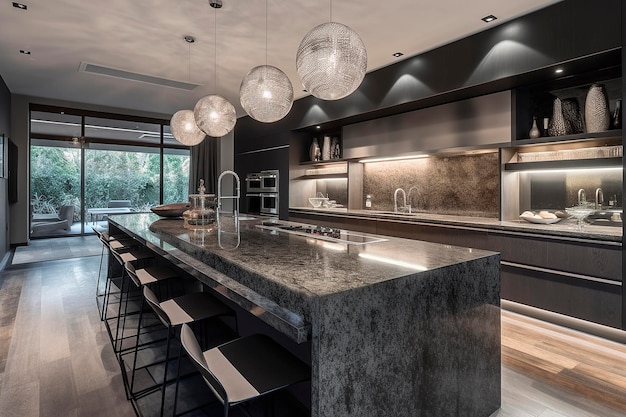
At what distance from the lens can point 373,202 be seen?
5410mm

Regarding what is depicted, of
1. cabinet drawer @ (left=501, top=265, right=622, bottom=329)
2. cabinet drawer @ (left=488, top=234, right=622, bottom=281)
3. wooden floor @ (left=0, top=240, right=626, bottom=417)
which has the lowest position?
wooden floor @ (left=0, top=240, right=626, bottom=417)

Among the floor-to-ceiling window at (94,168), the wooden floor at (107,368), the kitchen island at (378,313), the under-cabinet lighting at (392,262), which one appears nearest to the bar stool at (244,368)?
the kitchen island at (378,313)

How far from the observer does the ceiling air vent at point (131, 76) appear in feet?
16.0

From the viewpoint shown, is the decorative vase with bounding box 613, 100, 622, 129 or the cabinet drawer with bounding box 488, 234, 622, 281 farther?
the decorative vase with bounding box 613, 100, 622, 129

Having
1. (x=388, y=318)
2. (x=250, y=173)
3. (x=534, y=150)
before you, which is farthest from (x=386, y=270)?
(x=250, y=173)

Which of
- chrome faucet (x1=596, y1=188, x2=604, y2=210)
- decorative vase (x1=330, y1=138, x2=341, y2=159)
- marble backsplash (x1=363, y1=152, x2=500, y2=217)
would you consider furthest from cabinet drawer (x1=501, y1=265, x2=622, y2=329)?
decorative vase (x1=330, y1=138, x2=341, y2=159)

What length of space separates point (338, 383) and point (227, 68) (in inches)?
180

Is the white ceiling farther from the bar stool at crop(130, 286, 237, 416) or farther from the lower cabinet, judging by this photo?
the bar stool at crop(130, 286, 237, 416)

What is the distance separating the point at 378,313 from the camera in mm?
1228

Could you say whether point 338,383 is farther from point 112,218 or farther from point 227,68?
point 227,68

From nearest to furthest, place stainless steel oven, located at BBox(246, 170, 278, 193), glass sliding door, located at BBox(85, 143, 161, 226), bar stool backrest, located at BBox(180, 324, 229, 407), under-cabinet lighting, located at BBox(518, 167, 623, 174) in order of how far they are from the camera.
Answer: bar stool backrest, located at BBox(180, 324, 229, 407), under-cabinet lighting, located at BBox(518, 167, 623, 174), stainless steel oven, located at BBox(246, 170, 278, 193), glass sliding door, located at BBox(85, 143, 161, 226)

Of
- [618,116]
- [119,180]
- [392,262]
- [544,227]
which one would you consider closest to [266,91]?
[392,262]

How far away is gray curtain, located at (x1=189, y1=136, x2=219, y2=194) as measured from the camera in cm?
852

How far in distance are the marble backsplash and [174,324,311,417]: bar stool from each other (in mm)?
3105
